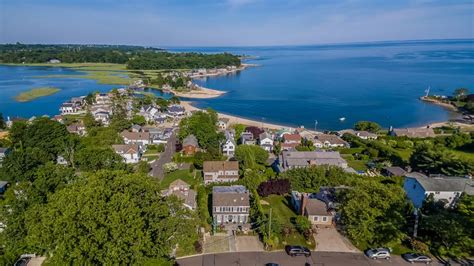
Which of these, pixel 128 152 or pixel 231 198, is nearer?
pixel 231 198

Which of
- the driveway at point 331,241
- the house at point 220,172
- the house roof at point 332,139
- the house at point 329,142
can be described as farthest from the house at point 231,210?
the house roof at point 332,139

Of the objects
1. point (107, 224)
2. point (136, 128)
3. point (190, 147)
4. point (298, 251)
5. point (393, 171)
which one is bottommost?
point (298, 251)

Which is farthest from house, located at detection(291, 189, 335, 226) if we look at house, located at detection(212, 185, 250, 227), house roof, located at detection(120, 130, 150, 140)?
house roof, located at detection(120, 130, 150, 140)

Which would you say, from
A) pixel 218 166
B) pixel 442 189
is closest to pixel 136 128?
pixel 218 166

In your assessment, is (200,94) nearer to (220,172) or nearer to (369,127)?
(369,127)

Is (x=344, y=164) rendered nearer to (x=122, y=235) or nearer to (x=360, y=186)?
(x=360, y=186)

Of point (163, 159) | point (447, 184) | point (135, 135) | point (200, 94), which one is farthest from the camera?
point (200, 94)

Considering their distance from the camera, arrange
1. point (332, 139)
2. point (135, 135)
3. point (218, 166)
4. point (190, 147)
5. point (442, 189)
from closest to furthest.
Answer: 1. point (442, 189)
2. point (218, 166)
3. point (190, 147)
4. point (135, 135)
5. point (332, 139)

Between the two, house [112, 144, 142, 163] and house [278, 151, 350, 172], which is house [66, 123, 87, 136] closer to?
house [112, 144, 142, 163]
